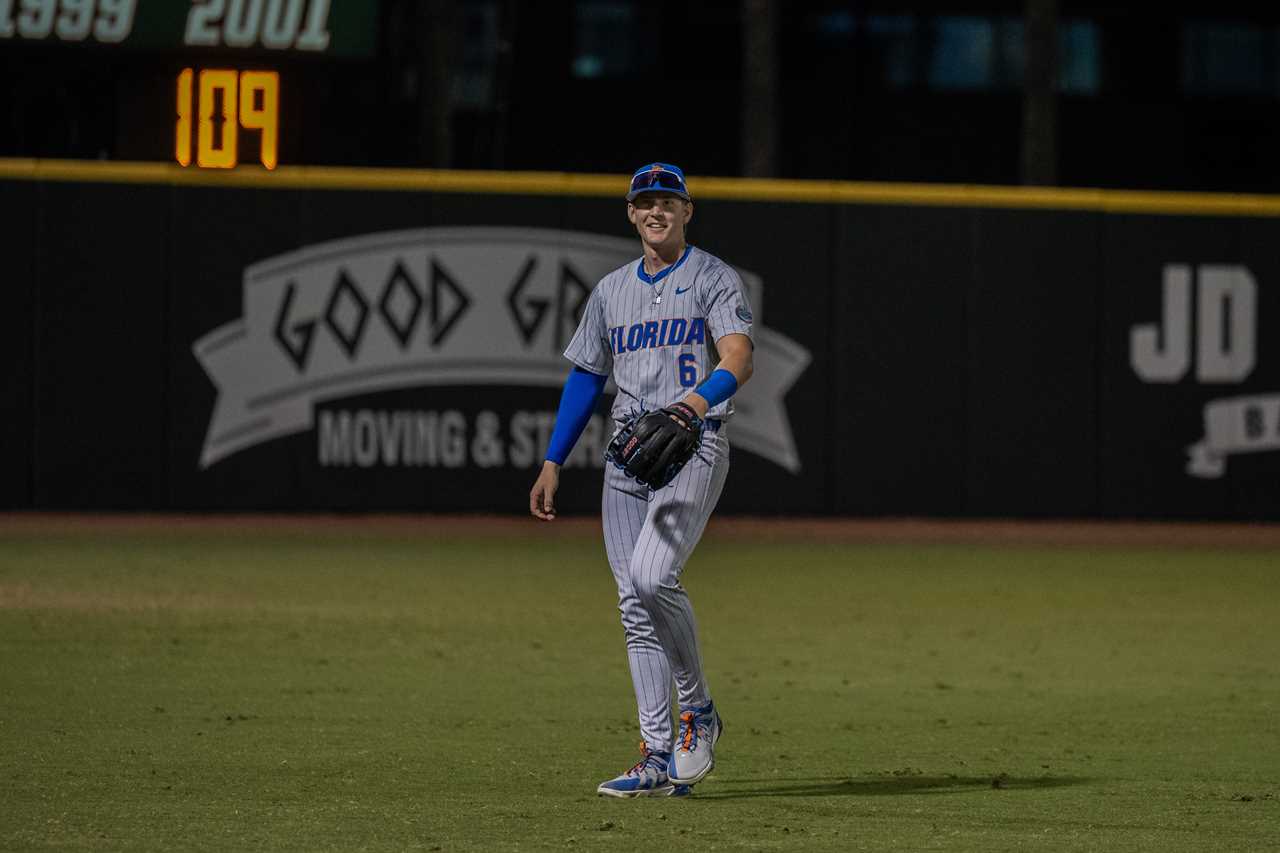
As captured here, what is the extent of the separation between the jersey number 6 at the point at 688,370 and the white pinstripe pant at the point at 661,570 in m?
0.16

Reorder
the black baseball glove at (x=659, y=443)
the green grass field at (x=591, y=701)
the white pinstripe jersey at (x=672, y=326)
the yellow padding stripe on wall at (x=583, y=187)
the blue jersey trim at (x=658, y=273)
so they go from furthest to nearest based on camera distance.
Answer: the yellow padding stripe on wall at (x=583, y=187) < the blue jersey trim at (x=658, y=273) < the white pinstripe jersey at (x=672, y=326) < the black baseball glove at (x=659, y=443) < the green grass field at (x=591, y=701)

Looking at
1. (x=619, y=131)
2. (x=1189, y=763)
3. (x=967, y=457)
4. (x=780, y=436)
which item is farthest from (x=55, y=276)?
(x=619, y=131)

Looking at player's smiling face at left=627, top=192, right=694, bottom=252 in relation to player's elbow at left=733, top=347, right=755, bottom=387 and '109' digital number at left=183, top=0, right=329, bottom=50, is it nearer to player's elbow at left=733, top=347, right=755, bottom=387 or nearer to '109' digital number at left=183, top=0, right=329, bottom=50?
player's elbow at left=733, top=347, right=755, bottom=387

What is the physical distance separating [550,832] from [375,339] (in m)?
12.2

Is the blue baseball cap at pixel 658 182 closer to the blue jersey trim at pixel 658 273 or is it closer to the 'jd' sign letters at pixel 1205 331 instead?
the blue jersey trim at pixel 658 273

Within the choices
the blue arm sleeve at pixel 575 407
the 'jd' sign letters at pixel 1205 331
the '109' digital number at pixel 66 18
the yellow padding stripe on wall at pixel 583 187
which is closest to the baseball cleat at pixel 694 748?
the blue arm sleeve at pixel 575 407

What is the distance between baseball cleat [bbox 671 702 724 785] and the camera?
6.43 m

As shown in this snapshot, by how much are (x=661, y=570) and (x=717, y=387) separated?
1.90 ft

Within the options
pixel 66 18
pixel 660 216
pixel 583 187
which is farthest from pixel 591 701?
pixel 583 187

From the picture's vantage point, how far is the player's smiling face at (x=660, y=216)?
6492 mm

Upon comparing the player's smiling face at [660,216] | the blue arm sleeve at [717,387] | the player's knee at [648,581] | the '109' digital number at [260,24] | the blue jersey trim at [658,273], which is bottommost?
the player's knee at [648,581]

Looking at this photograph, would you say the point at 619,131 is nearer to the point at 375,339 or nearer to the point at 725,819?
the point at 375,339

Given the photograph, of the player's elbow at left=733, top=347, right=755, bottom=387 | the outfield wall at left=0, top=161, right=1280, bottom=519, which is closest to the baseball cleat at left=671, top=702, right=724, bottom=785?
the player's elbow at left=733, top=347, right=755, bottom=387

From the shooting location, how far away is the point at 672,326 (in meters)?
6.52
